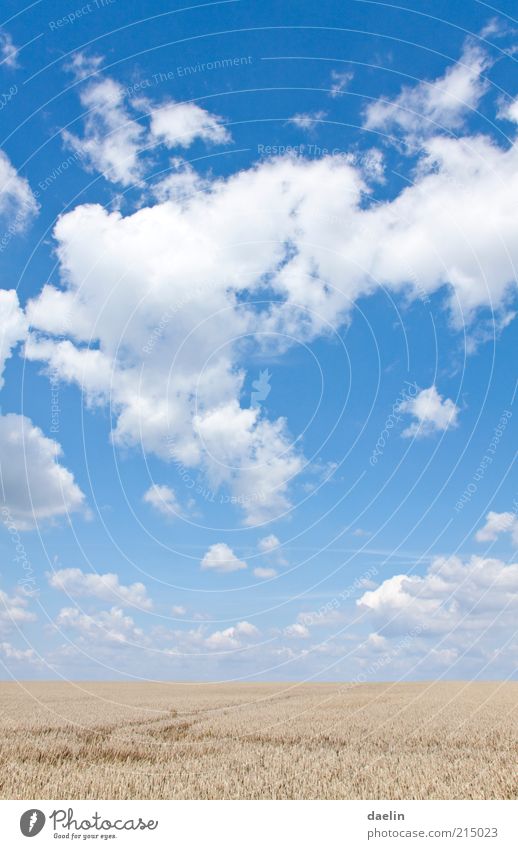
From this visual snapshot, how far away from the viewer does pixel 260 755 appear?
18844 millimetres

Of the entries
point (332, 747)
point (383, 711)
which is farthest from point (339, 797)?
point (383, 711)

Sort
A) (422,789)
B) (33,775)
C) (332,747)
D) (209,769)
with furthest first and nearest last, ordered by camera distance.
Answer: (332,747) < (209,769) < (33,775) < (422,789)

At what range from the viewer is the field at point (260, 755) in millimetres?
14414

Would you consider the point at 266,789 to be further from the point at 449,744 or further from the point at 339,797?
the point at 449,744

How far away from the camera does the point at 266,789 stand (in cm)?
1450

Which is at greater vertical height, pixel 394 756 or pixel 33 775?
pixel 394 756

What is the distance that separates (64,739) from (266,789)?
34.8 feet

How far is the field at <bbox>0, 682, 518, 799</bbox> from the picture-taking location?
47.3 ft

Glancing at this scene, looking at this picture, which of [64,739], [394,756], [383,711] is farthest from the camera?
[383,711]

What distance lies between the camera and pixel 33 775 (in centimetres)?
1563

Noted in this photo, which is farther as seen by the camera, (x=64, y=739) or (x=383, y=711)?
(x=383, y=711)
